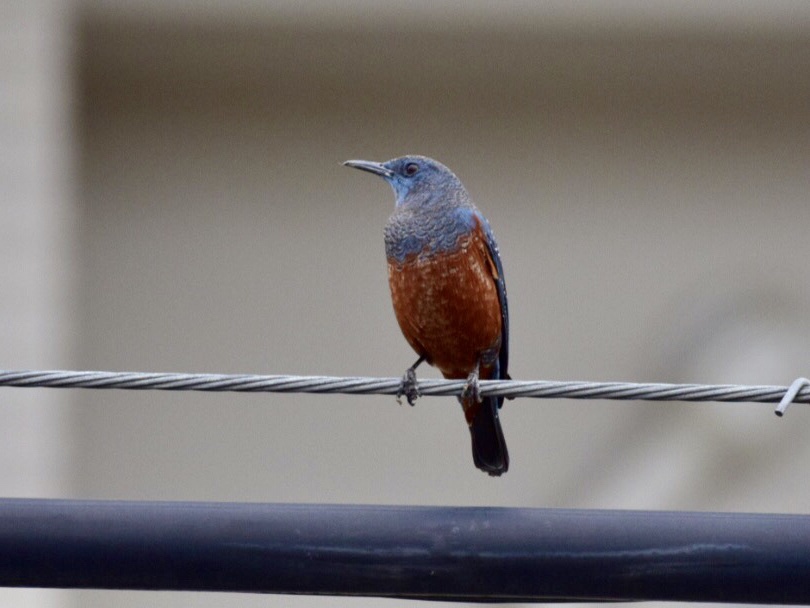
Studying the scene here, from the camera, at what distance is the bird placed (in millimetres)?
3902

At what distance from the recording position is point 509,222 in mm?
7531

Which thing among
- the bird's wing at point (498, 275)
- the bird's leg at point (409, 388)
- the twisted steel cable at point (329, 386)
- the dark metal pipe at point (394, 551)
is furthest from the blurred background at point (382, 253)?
the dark metal pipe at point (394, 551)

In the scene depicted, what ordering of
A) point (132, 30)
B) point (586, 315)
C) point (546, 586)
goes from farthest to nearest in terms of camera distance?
point (586, 315)
point (132, 30)
point (546, 586)

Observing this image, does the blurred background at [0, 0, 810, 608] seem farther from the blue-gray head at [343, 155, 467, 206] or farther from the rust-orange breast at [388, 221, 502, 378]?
the rust-orange breast at [388, 221, 502, 378]

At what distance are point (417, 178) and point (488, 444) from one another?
98cm


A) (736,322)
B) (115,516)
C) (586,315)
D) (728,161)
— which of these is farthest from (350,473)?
(115,516)

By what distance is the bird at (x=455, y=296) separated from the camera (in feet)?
12.8

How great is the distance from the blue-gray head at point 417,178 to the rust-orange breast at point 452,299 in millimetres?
262

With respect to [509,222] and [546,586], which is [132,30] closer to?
[509,222]

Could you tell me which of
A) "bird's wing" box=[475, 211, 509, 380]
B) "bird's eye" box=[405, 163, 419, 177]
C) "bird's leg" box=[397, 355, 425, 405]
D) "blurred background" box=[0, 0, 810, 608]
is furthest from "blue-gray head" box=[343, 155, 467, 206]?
"blurred background" box=[0, 0, 810, 608]

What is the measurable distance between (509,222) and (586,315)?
73 cm

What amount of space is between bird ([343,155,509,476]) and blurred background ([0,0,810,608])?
323 cm

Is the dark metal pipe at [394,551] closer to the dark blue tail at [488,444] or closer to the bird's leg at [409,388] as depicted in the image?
the bird's leg at [409,388]

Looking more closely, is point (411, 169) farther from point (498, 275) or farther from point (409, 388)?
point (409, 388)
